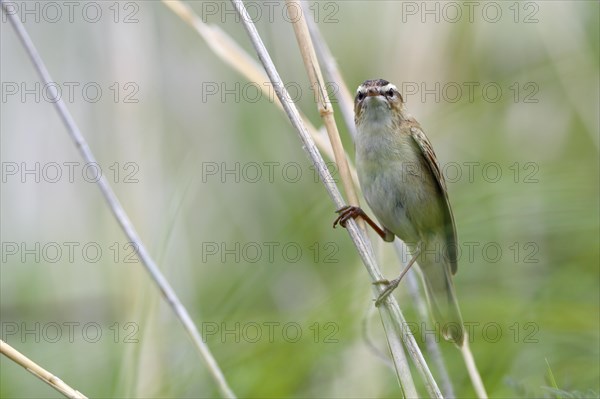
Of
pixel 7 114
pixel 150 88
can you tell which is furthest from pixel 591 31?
pixel 7 114

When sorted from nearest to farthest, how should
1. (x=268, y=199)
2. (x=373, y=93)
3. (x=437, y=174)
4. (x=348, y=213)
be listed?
(x=348, y=213) < (x=373, y=93) < (x=437, y=174) < (x=268, y=199)

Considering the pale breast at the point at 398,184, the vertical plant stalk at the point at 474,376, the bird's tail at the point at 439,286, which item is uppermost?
the pale breast at the point at 398,184

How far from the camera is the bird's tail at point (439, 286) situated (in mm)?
3439

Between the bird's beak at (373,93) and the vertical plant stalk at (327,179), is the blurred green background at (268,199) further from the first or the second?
the bird's beak at (373,93)

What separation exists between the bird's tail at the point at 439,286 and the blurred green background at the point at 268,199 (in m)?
0.18

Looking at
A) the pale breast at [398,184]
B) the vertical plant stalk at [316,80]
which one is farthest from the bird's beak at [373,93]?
the vertical plant stalk at [316,80]

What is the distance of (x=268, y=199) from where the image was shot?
15.3ft

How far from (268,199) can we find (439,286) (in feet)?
4.53

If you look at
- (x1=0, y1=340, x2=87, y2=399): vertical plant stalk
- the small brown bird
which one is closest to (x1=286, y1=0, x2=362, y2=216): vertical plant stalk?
the small brown bird

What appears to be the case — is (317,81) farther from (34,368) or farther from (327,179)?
(34,368)

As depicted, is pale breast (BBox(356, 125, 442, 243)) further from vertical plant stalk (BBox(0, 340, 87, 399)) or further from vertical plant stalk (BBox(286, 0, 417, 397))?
vertical plant stalk (BBox(0, 340, 87, 399))

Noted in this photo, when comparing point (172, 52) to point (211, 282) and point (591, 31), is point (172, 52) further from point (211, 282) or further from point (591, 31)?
point (591, 31)

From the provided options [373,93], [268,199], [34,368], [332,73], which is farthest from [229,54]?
[34,368]

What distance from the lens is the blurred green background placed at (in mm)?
3436
